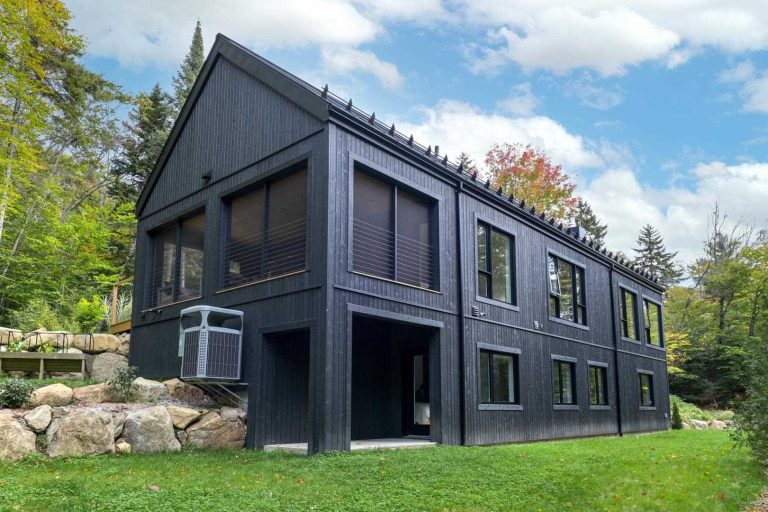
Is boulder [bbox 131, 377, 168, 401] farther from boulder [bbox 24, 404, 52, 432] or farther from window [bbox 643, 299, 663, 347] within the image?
window [bbox 643, 299, 663, 347]

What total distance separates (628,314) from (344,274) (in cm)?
1452

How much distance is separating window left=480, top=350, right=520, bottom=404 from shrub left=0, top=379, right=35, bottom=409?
7839 mm

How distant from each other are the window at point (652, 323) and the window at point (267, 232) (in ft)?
51.6

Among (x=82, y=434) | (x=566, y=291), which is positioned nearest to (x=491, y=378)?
(x=566, y=291)

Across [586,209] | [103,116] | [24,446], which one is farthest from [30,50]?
[586,209]

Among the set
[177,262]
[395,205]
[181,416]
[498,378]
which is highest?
[395,205]

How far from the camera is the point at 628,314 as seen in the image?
20.4 meters

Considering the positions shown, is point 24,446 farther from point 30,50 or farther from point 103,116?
point 103,116

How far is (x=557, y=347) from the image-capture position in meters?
15.0

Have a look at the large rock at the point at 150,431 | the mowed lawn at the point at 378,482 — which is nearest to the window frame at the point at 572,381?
the mowed lawn at the point at 378,482

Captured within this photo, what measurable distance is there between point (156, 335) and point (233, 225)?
3.16 meters

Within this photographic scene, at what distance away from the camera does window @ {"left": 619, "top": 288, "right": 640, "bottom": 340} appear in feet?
64.5

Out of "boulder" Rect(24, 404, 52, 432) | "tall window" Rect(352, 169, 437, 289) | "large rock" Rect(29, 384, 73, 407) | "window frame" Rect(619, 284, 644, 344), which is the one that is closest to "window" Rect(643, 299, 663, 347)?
"window frame" Rect(619, 284, 644, 344)

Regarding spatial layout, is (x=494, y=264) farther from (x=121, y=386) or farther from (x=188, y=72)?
(x=188, y=72)
